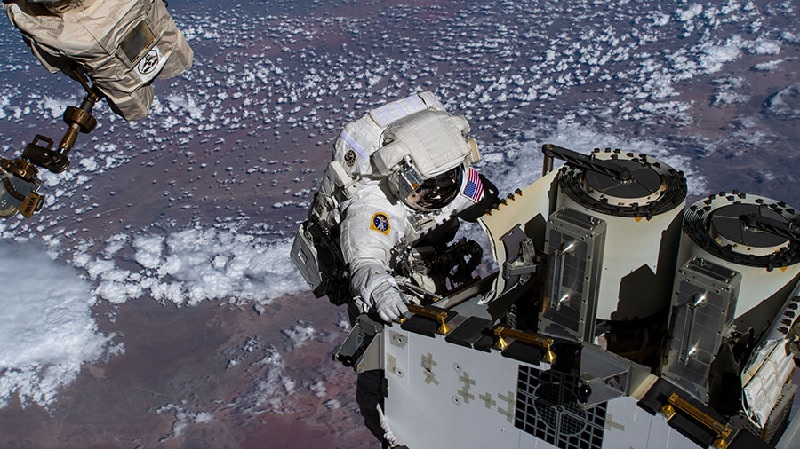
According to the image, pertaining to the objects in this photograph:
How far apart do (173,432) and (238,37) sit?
21324 millimetres

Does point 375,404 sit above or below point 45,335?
above

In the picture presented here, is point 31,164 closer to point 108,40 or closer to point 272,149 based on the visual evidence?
point 108,40

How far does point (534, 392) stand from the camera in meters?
8.36

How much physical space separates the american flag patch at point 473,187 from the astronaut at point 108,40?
4.25m

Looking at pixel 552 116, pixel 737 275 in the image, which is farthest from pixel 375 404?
pixel 552 116

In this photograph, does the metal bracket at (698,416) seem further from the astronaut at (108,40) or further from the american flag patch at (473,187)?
the astronaut at (108,40)

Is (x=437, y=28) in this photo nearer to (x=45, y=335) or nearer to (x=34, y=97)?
(x=34, y=97)

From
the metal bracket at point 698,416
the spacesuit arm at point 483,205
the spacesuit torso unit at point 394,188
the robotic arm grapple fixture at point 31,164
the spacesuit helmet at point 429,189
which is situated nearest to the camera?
the metal bracket at point 698,416

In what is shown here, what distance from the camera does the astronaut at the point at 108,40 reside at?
7.92m

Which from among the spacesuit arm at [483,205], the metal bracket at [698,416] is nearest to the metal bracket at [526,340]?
the metal bracket at [698,416]

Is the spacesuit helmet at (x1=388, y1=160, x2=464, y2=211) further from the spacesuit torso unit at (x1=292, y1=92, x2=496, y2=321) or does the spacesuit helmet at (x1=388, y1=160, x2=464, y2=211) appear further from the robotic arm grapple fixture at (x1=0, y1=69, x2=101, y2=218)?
the robotic arm grapple fixture at (x1=0, y1=69, x2=101, y2=218)

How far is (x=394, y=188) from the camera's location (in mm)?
10898

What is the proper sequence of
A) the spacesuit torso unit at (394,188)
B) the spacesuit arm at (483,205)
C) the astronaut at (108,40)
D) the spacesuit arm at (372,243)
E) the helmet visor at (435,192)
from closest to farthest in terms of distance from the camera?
the astronaut at (108,40) < the spacesuit arm at (372,243) < the spacesuit torso unit at (394,188) < the helmet visor at (435,192) < the spacesuit arm at (483,205)

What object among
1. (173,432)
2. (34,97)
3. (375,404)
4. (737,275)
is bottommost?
(173,432)
